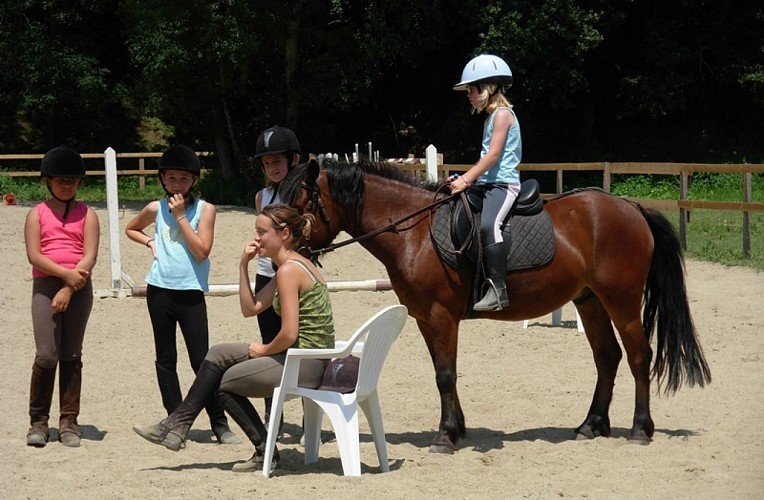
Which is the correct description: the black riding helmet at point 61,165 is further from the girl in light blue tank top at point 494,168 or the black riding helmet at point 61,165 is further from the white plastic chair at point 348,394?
the girl in light blue tank top at point 494,168

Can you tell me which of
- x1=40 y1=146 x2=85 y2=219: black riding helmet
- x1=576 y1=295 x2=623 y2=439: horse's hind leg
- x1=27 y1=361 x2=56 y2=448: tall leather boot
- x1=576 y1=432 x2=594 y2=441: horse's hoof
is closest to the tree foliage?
x1=40 y1=146 x2=85 y2=219: black riding helmet

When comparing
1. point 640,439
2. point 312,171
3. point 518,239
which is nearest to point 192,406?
point 312,171

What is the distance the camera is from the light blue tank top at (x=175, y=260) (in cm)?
603

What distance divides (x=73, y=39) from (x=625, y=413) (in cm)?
2730

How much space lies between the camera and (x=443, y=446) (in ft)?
19.5

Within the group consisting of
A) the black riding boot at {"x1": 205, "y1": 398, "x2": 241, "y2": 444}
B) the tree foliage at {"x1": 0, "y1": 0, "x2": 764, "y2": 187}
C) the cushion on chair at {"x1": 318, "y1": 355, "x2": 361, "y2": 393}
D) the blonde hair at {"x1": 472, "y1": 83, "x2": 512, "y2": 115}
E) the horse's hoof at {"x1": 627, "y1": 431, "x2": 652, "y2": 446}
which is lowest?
the horse's hoof at {"x1": 627, "y1": 431, "x2": 652, "y2": 446}

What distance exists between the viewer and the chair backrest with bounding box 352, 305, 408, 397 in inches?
202

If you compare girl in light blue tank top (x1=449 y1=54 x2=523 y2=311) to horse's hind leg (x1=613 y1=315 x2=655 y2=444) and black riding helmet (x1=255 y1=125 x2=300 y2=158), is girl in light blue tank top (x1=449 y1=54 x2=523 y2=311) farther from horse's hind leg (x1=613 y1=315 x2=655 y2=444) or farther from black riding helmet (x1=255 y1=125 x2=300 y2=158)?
black riding helmet (x1=255 y1=125 x2=300 y2=158)

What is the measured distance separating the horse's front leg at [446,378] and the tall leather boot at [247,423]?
110cm

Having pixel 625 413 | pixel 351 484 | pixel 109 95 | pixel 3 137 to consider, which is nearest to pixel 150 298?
pixel 351 484

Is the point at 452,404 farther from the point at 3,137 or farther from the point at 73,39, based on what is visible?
the point at 3,137

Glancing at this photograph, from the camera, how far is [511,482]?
524 cm

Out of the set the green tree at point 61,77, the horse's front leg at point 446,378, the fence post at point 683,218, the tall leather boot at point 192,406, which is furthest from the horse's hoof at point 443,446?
the green tree at point 61,77

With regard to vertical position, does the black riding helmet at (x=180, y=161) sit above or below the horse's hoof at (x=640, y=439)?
above
